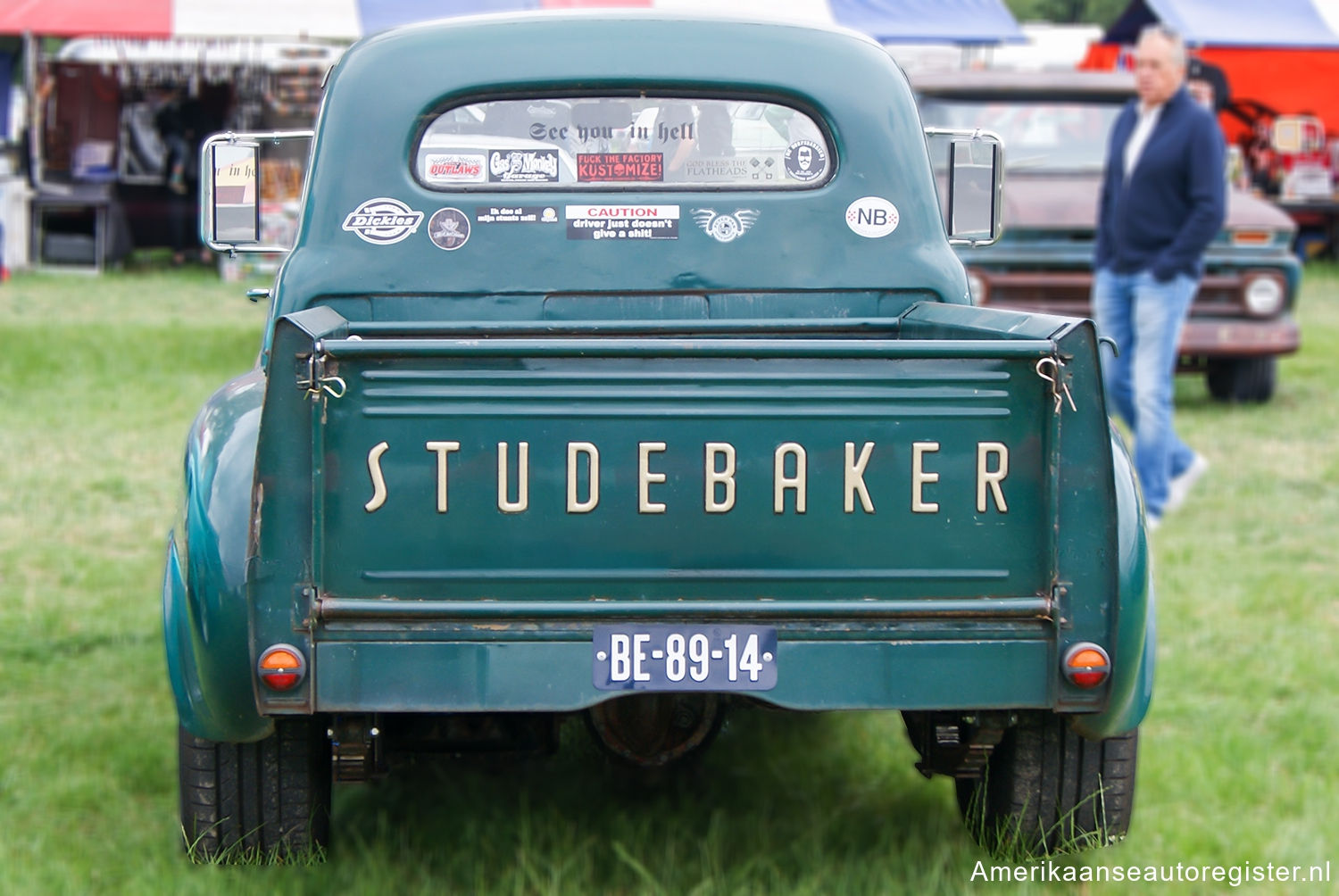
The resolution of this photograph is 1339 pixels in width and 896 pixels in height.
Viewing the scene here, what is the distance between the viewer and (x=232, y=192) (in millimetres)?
3965

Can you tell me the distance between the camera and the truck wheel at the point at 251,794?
2.90m

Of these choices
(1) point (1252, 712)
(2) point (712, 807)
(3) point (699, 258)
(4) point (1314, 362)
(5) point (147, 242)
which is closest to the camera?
(2) point (712, 807)

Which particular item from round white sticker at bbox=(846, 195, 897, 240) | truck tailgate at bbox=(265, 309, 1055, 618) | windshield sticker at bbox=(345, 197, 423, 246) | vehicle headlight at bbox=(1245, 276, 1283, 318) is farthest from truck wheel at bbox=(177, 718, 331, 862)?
vehicle headlight at bbox=(1245, 276, 1283, 318)

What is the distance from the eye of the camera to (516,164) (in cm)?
376

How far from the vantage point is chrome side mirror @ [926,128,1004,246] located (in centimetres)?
419

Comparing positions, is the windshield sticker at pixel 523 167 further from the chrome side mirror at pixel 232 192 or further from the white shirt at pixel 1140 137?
the white shirt at pixel 1140 137

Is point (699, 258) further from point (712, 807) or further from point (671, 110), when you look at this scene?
point (712, 807)

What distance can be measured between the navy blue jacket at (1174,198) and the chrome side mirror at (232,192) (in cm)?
357

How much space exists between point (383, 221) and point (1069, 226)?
5821mm

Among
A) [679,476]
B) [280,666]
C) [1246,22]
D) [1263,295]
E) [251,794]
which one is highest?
[1246,22]

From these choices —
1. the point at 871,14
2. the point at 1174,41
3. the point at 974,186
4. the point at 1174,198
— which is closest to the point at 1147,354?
the point at 1174,198

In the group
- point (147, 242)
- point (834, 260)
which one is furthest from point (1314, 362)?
point (147, 242)

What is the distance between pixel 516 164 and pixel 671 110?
410 mm

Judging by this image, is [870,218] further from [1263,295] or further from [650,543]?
[1263,295]
